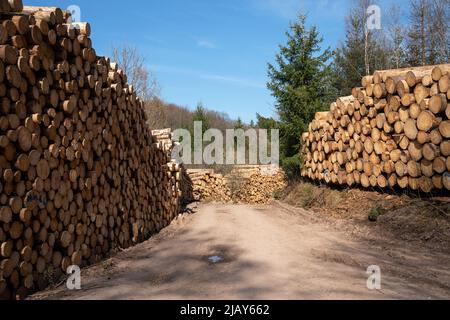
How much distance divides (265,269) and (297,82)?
14261 mm

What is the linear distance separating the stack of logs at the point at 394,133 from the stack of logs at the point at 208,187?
372 inches

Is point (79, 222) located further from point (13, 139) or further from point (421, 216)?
point (421, 216)

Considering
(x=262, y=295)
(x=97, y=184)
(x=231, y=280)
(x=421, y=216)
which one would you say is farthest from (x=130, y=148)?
(x=421, y=216)

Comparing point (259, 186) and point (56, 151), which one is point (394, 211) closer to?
point (56, 151)

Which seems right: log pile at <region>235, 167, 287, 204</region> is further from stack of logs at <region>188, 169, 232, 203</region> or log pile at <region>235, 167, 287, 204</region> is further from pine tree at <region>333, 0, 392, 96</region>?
pine tree at <region>333, 0, 392, 96</region>

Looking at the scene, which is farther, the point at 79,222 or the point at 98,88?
the point at 98,88

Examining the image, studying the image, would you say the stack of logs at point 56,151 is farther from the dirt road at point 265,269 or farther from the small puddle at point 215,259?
the small puddle at point 215,259

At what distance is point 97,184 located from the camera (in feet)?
21.0

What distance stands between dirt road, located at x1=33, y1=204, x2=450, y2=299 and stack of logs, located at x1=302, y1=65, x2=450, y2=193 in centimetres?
194

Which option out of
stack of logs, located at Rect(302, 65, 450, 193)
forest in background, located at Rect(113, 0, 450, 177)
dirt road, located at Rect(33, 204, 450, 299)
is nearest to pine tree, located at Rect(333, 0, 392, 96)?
forest in background, located at Rect(113, 0, 450, 177)

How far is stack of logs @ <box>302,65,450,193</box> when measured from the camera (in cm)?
775

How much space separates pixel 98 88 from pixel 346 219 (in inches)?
266

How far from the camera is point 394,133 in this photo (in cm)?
939

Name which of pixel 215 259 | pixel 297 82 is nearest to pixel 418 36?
pixel 297 82
